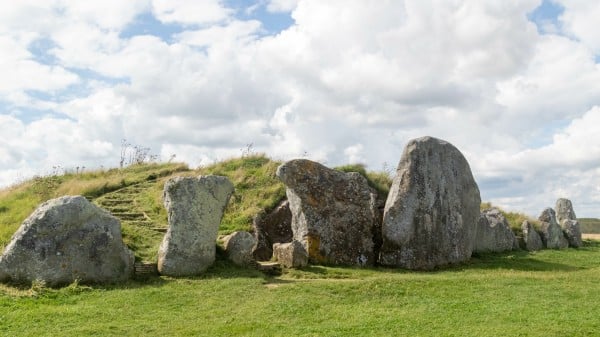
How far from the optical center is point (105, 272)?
57.9 feet

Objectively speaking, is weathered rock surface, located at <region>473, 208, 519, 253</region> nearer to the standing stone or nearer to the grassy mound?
the grassy mound

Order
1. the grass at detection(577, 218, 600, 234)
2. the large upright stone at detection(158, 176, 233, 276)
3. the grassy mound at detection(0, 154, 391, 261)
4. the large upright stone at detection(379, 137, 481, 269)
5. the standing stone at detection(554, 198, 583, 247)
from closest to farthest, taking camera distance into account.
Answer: the large upright stone at detection(158, 176, 233, 276), the large upright stone at detection(379, 137, 481, 269), the grassy mound at detection(0, 154, 391, 261), the standing stone at detection(554, 198, 583, 247), the grass at detection(577, 218, 600, 234)

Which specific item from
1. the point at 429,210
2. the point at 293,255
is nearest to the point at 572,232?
the point at 429,210

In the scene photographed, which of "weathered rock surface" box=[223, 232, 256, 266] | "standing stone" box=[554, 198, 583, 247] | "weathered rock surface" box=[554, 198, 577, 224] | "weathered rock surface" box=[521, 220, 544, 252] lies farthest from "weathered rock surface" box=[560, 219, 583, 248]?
"weathered rock surface" box=[223, 232, 256, 266]

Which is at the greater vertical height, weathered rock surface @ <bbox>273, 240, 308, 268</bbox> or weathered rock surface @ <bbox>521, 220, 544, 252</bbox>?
weathered rock surface @ <bbox>521, 220, 544, 252</bbox>

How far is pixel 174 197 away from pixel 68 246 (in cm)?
353

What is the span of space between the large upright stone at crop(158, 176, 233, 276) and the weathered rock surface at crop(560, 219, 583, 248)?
21818 mm

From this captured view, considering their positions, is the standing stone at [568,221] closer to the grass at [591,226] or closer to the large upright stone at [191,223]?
the grass at [591,226]

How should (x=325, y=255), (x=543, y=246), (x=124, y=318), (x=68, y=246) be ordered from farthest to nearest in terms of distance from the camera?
1. (x=543, y=246)
2. (x=325, y=255)
3. (x=68, y=246)
4. (x=124, y=318)

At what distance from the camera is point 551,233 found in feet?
107

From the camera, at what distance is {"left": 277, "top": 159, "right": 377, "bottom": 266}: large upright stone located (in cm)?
2211

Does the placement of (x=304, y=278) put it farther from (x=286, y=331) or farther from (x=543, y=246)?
(x=543, y=246)

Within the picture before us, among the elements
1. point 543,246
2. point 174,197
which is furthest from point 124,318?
point 543,246

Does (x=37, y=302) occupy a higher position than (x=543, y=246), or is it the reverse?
(x=543, y=246)
